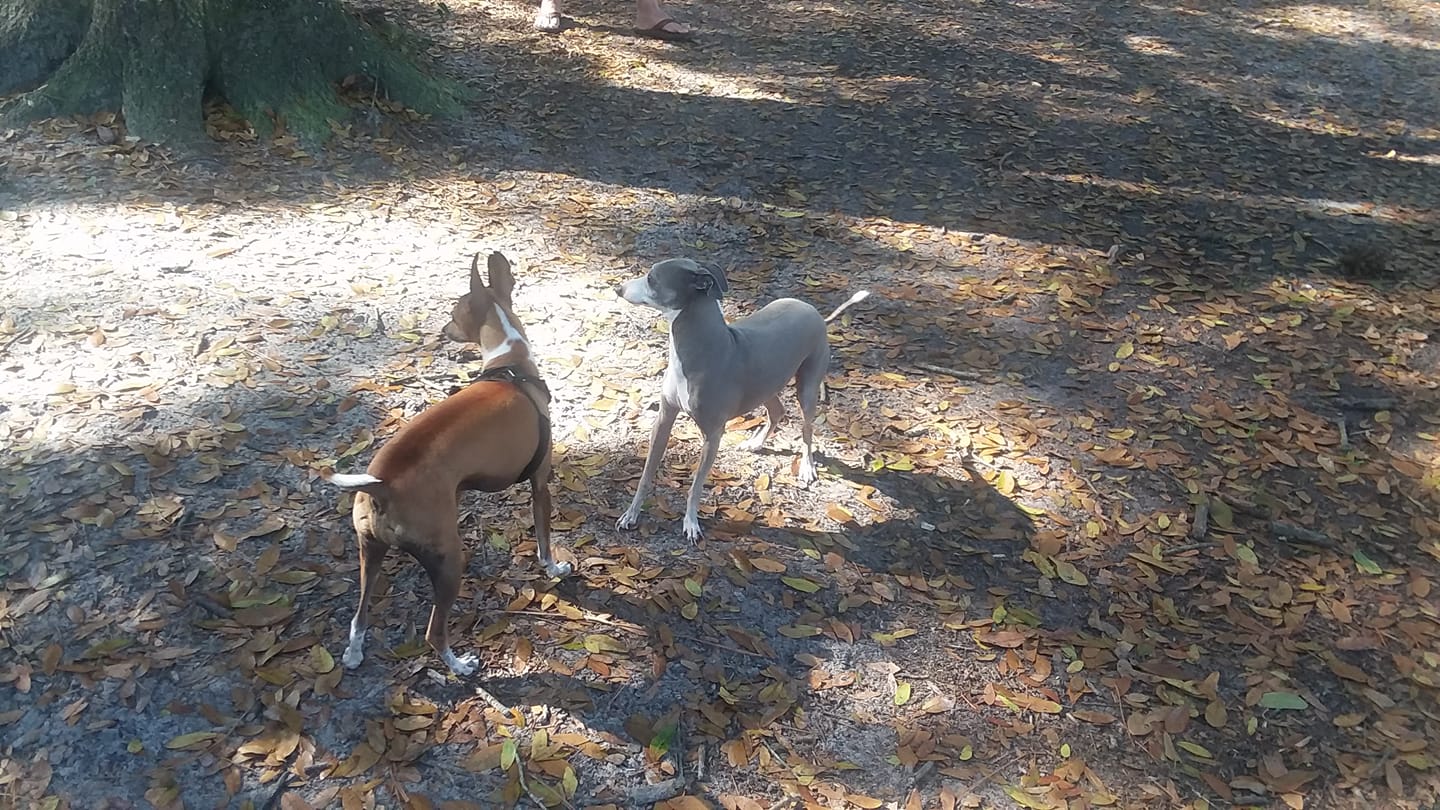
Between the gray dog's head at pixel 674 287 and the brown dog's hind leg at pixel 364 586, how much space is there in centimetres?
128

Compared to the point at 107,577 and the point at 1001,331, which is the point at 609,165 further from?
the point at 107,577

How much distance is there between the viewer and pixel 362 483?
9.18 feet

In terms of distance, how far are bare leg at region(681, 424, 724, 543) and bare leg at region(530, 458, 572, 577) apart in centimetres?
55

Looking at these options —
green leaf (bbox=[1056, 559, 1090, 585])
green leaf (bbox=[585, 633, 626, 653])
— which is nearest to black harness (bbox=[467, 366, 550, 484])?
green leaf (bbox=[585, 633, 626, 653])

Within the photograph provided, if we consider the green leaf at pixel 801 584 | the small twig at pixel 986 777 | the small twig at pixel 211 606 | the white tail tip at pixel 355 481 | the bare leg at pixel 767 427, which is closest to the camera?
the white tail tip at pixel 355 481

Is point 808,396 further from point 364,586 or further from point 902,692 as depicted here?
point 364,586

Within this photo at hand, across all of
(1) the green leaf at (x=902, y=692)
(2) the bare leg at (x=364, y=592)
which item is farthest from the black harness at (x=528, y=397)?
(1) the green leaf at (x=902, y=692)

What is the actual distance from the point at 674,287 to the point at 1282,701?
275 cm

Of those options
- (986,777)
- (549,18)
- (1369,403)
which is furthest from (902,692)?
(549,18)

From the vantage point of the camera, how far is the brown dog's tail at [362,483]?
2.73 meters

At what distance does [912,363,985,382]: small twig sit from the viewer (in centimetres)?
536

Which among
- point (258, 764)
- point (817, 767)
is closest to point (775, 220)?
point (817, 767)

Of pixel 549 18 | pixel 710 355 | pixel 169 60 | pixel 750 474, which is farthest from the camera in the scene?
pixel 549 18

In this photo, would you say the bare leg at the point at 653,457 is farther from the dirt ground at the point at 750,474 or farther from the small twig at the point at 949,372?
the small twig at the point at 949,372
